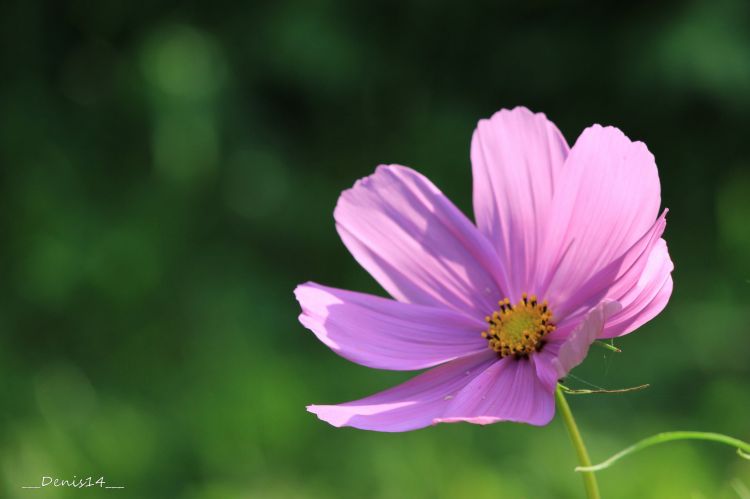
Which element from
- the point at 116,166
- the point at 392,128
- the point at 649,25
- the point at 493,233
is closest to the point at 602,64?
the point at 649,25

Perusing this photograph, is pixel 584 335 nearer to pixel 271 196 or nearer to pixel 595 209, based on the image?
pixel 595 209

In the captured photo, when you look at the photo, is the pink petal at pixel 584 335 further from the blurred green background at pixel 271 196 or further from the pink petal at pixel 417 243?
the blurred green background at pixel 271 196

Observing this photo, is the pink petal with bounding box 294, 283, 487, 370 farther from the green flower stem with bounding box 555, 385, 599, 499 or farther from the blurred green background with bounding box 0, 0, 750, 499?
the blurred green background with bounding box 0, 0, 750, 499

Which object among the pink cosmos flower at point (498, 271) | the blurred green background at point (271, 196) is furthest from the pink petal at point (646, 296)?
the blurred green background at point (271, 196)

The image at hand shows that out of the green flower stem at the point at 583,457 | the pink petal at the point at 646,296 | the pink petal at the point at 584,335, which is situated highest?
the pink petal at the point at 646,296

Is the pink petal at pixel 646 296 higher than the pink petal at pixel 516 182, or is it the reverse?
the pink petal at pixel 516 182

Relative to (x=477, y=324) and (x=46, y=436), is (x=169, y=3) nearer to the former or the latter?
(x=46, y=436)

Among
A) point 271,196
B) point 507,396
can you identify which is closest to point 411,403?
point 507,396
